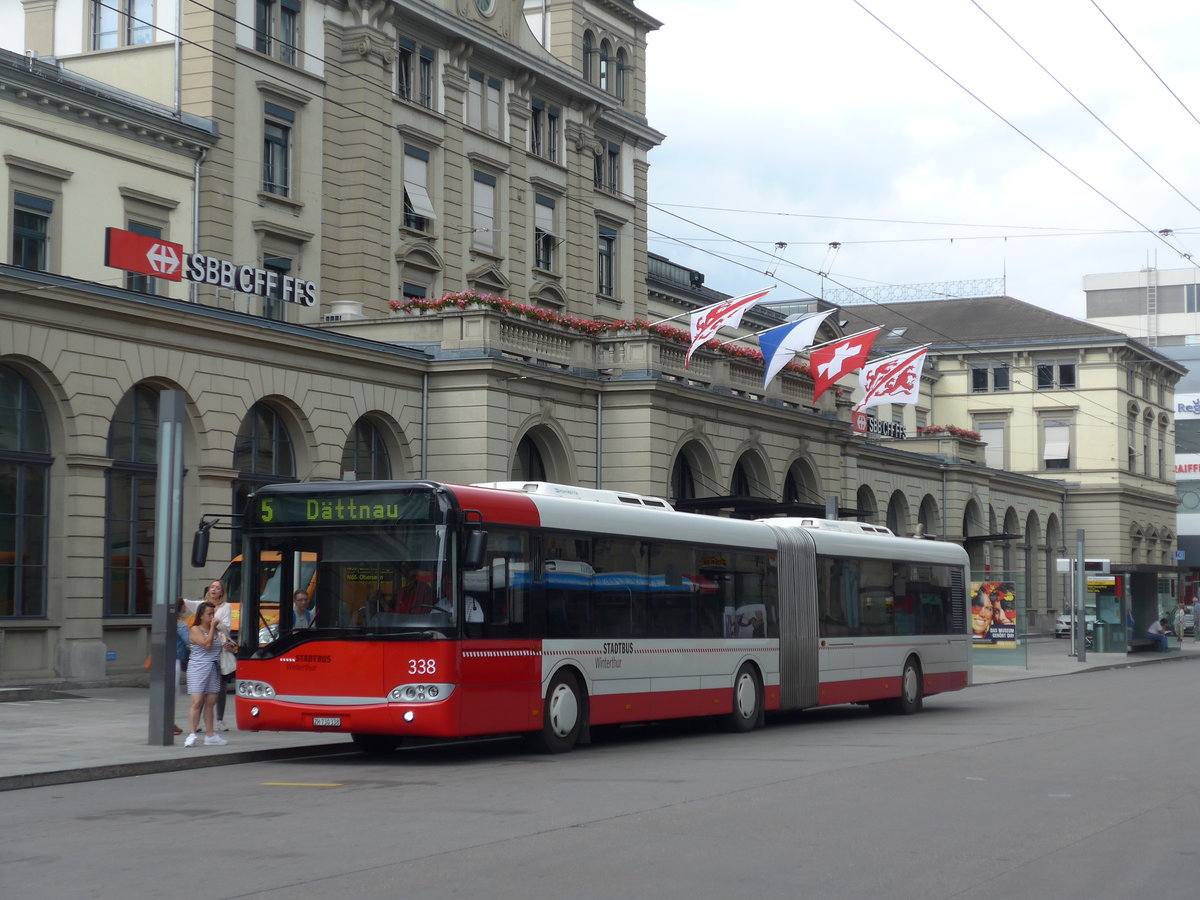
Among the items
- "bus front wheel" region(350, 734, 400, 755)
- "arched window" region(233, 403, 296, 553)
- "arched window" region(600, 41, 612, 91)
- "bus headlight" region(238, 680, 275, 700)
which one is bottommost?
Answer: "bus front wheel" region(350, 734, 400, 755)

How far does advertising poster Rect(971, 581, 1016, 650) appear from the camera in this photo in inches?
1757

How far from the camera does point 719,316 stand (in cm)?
3591

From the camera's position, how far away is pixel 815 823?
12219mm

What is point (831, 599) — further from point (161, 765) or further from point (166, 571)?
point (161, 765)

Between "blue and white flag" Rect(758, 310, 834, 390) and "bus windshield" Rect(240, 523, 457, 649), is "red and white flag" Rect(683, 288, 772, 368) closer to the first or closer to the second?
"blue and white flag" Rect(758, 310, 834, 390)

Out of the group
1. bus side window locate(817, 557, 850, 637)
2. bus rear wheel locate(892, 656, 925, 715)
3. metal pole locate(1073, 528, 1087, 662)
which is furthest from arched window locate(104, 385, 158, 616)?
metal pole locate(1073, 528, 1087, 662)

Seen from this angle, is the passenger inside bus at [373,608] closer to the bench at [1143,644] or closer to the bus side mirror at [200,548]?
the bus side mirror at [200,548]

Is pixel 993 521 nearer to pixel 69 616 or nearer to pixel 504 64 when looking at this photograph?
pixel 504 64

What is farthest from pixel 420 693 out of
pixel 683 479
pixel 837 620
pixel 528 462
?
pixel 683 479

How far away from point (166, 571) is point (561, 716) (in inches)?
184

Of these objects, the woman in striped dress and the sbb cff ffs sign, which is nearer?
the woman in striped dress

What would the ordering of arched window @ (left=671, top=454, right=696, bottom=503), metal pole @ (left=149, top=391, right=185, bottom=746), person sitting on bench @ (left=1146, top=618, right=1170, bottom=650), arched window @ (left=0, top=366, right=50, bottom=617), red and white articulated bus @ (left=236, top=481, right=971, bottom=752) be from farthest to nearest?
person sitting on bench @ (left=1146, top=618, right=1170, bottom=650), arched window @ (left=671, top=454, right=696, bottom=503), arched window @ (left=0, top=366, right=50, bottom=617), metal pole @ (left=149, top=391, right=185, bottom=746), red and white articulated bus @ (left=236, top=481, right=971, bottom=752)

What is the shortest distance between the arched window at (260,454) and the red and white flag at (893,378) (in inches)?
646

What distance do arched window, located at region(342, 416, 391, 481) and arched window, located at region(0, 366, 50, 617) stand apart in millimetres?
7475
